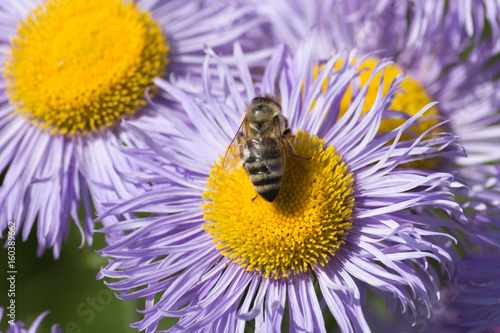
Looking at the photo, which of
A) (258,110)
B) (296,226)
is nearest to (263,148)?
(258,110)

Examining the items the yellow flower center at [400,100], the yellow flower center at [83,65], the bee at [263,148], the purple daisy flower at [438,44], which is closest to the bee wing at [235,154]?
the bee at [263,148]

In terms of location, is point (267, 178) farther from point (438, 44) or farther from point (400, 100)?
point (438, 44)

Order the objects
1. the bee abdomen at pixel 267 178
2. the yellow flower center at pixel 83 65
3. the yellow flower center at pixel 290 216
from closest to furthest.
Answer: the bee abdomen at pixel 267 178
the yellow flower center at pixel 290 216
the yellow flower center at pixel 83 65

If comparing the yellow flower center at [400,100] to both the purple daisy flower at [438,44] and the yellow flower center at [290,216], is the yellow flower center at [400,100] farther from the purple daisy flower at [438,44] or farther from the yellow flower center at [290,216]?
the yellow flower center at [290,216]

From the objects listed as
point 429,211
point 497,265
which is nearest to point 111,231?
point 429,211

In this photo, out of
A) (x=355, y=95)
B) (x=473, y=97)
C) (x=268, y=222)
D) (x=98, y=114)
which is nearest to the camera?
(x=268, y=222)

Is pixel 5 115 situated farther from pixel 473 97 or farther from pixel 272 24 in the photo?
pixel 473 97
